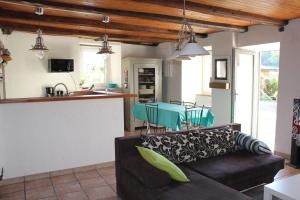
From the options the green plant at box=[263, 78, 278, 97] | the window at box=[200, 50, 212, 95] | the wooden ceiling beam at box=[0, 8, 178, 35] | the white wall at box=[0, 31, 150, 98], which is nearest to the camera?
the wooden ceiling beam at box=[0, 8, 178, 35]

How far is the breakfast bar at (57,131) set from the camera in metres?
3.23

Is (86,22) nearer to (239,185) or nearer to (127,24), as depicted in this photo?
(127,24)

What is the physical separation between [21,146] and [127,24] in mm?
2752

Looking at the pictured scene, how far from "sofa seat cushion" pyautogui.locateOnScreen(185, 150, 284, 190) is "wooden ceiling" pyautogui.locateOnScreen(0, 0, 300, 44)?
1.94 metres

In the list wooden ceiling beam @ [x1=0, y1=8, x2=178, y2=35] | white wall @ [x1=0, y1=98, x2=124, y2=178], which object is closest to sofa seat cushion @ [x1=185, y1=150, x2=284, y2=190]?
white wall @ [x1=0, y1=98, x2=124, y2=178]

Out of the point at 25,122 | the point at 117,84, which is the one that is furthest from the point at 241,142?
the point at 117,84

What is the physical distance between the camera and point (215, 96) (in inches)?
213

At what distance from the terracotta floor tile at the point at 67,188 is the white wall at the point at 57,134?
429 millimetres

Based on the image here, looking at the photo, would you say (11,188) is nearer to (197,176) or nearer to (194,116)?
(197,176)

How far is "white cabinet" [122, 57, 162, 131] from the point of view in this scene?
6.39 m

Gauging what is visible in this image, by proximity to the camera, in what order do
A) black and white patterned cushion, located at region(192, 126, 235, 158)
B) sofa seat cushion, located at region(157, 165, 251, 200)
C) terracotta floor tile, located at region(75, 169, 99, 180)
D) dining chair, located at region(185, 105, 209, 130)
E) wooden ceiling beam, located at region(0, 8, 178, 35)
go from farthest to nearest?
dining chair, located at region(185, 105, 209, 130)
wooden ceiling beam, located at region(0, 8, 178, 35)
terracotta floor tile, located at region(75, 169, 99, 180)
black and white patterned cushion, located at region(192, 126, 235, 158)
sofa seat cushion, located at region(157, 165, 251, 200)

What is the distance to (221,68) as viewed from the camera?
17.2 ft

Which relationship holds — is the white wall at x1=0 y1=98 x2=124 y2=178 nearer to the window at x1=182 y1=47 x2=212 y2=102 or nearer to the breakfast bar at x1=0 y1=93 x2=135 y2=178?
the breakfast bar at x1=0 y1=93 x2=135 y2=178

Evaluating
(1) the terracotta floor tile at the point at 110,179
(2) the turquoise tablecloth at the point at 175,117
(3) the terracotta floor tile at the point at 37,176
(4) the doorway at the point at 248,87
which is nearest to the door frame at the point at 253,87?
(4) the doorway at the point at 248,87
